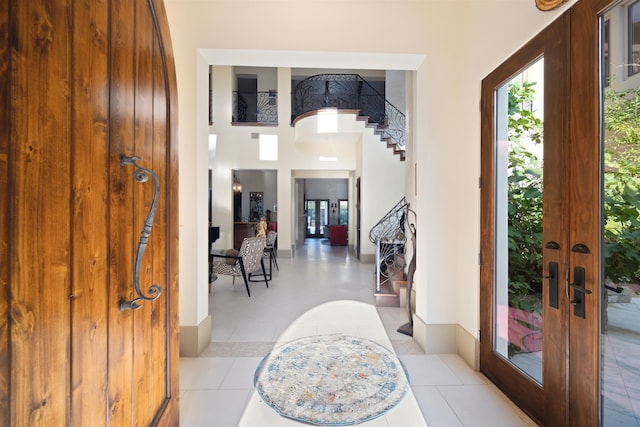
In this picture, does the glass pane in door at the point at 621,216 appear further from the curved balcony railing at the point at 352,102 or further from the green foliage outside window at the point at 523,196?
the curved balcony railing at the point at 352,102

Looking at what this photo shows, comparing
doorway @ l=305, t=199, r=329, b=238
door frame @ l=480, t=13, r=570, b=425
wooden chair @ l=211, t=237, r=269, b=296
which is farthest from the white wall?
doorway @ l=305, t=199, r=329, b=238

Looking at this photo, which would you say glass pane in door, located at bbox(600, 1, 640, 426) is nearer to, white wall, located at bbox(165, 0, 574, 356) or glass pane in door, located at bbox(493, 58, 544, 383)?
glass pane in door, located at bbox(493, 58, 544, 383)

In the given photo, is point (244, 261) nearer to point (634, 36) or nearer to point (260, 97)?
point (634, 36)

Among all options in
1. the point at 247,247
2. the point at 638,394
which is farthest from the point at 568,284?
the point at 247,247

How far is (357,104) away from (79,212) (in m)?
9.17

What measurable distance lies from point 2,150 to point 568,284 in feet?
7.46

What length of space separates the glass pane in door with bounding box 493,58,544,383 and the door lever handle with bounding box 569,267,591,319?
0.31 metres

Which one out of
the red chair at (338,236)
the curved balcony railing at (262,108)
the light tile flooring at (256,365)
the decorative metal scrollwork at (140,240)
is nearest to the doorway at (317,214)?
the red chair at (338,236)

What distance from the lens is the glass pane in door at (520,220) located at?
1842mm

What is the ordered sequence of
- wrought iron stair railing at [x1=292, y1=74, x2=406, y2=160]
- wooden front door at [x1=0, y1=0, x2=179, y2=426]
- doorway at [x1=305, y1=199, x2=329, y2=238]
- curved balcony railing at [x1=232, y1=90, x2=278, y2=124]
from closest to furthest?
wooden front door at [x1=0, y1=0, x2=179, y2=426]
wrought iron stair railing at [x1=292, y1=74, x2=406, y2=160]
curved balcony railing at [x1=232, y1=90, x2=278, y2=124]
doorway at [x1=305, y1=199, x2=329, y2=238]

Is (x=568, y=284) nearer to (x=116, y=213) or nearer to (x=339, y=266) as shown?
(x=116, y=213)

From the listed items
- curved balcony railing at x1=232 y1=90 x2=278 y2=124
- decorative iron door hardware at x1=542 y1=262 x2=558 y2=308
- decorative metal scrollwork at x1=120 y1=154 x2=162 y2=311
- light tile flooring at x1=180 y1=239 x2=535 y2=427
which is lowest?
light tile flooring at x1=180 y1=239 x2=535 y2=427

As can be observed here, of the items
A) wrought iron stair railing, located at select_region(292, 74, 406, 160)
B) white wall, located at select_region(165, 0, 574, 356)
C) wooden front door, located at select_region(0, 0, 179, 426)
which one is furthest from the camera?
wrought iron stair railing, located at select_region(292, 74, 406, 160)

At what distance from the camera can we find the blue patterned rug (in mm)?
1872
